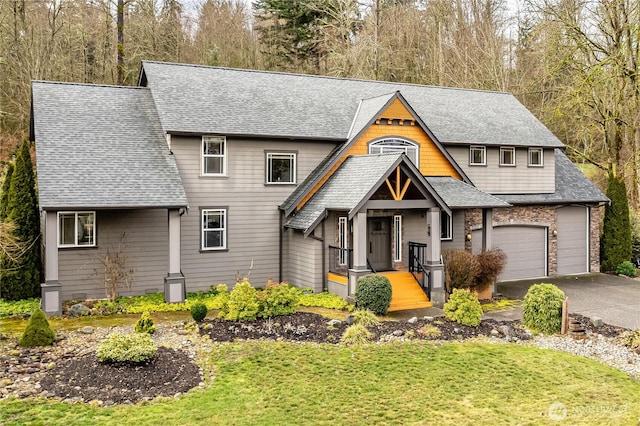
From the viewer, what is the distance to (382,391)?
31.8ft

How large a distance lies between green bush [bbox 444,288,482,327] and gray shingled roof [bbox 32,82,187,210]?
8.19 meters

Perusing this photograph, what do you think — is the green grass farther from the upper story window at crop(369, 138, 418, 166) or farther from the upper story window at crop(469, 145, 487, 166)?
the upper story window at crop(469, 145, 487, 166)

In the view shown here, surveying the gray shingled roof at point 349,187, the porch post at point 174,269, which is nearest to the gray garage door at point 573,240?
the gray shingled roof at point 349,187

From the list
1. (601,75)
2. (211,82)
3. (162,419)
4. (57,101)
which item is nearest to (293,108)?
(211,82)

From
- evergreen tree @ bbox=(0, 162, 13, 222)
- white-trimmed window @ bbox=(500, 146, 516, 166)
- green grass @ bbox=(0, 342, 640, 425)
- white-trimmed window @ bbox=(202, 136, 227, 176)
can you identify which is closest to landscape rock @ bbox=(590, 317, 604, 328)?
green grass @ bbox=(0, 342, 640, 425)

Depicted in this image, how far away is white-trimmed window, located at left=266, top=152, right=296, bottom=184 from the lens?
19.0 meters

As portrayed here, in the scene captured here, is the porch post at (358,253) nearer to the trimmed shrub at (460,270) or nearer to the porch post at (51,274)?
the trimmed shrub at (460,270)

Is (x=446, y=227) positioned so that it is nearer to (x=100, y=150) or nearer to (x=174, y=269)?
(x=174, y=269)

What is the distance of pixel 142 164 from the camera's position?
17.1 m

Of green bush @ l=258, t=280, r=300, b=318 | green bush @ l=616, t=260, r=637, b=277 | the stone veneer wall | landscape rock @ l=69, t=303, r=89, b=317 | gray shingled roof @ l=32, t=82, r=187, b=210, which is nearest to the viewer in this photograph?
green bush @ l=258, t=280, r=300, b=318

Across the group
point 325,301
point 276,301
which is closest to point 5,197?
point 276,301

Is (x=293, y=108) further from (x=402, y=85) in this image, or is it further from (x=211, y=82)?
(x=402, y=85)

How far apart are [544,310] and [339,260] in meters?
6.68

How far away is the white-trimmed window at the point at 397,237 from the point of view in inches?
763
